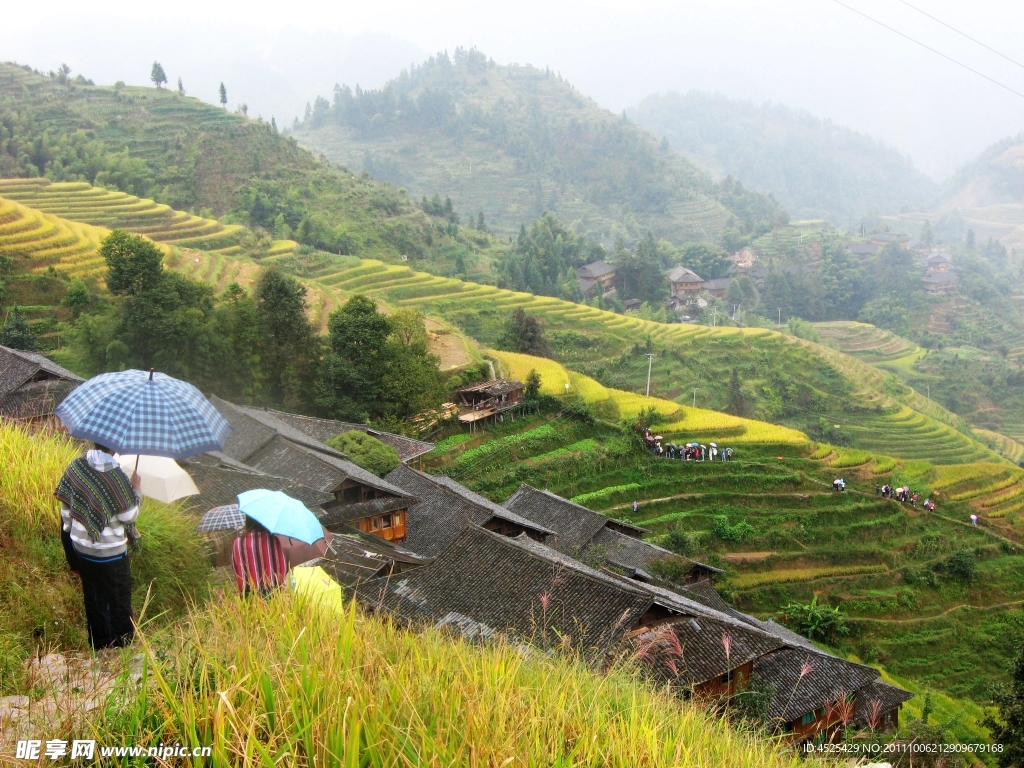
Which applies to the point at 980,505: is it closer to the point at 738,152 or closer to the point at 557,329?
the point at 557,329

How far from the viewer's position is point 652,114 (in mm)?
190375

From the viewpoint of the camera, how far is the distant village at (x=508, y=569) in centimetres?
938

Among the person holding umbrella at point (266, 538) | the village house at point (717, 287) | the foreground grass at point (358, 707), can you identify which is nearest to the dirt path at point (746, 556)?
the person holding umbrella at point (266, 538)

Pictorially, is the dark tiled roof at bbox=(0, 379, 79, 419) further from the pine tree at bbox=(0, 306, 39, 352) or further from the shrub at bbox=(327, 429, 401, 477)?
the pine tree at bbox=(0, 306, 39, 352)

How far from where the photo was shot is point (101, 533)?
328 centimetres

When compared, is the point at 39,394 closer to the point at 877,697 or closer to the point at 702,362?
the point at 877,697

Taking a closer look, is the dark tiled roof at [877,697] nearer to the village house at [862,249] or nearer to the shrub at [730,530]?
the shrub at [730,530]

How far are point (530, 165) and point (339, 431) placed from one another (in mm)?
86552

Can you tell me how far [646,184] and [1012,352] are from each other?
47976mm

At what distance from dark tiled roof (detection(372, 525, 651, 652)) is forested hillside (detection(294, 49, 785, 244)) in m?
76.7

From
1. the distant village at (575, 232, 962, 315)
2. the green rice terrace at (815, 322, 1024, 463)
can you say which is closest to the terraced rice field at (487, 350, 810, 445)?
the green rice terrace at (815, 322, 1024, 463)

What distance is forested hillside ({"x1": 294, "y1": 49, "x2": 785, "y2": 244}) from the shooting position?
91812 millimetres

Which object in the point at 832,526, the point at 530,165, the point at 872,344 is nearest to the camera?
the point at 832,526

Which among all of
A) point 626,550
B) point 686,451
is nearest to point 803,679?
point 626,550
